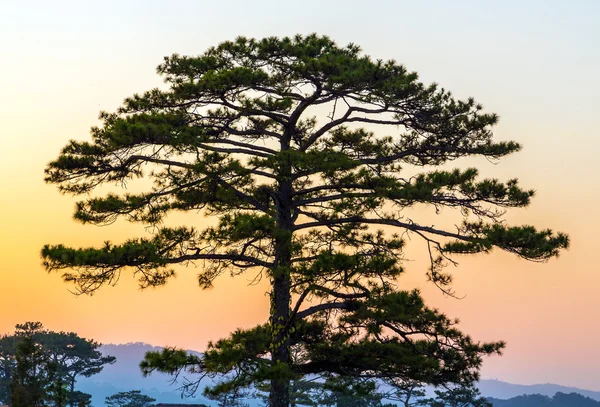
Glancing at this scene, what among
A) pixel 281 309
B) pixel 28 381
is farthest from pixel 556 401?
pixel 281 309

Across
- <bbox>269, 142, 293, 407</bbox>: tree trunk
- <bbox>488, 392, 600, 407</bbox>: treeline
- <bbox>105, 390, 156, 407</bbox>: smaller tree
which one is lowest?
<bbox>269, 142, 293, 407</bbox>: tree trunk

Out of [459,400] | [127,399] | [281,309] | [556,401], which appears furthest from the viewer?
[556,401]

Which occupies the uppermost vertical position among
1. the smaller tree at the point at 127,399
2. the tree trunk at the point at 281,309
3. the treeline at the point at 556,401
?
the treeline at the point at 556,401

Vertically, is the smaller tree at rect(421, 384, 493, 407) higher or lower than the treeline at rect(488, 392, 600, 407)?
lower

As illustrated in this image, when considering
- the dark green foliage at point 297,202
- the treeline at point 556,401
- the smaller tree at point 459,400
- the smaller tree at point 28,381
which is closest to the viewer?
the dark green foliage at point 297,202

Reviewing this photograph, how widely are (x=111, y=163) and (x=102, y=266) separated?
2.64 metres

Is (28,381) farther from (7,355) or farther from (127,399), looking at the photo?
(127,399)

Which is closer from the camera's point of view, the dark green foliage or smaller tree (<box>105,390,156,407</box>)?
the dark green foliage

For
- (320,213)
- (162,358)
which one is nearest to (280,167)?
(320,213)

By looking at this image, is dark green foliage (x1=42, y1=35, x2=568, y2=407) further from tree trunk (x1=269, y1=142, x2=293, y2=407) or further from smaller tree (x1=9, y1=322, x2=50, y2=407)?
smaller tree (x1=9, y1=322, x2=50, y2=407)

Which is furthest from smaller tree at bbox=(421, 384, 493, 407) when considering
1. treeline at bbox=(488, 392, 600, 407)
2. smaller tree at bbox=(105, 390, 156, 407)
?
treeline at bbox=(488, 392, 600, 407)

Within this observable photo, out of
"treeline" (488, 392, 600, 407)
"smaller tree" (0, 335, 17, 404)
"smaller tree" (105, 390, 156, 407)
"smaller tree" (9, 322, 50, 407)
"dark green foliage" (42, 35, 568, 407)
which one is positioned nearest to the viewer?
"dark green foliage" (42, 35, 568, 407)

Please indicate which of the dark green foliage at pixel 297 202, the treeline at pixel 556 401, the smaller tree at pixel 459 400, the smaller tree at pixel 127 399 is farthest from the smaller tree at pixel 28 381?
the treeline at pixel 556 401

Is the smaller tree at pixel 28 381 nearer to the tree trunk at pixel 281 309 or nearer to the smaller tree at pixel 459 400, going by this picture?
the tree trunk at pixel 281 309
